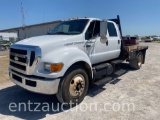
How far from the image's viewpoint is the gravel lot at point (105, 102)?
13.0ft

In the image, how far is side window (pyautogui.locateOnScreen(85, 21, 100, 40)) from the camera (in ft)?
16.8

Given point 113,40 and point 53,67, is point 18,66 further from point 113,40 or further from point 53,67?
point 113,40

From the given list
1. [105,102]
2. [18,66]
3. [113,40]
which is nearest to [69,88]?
[105,102]

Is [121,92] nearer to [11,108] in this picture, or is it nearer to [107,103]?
[107,103]

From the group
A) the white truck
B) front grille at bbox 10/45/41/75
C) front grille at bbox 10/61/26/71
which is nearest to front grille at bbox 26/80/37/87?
the white truck

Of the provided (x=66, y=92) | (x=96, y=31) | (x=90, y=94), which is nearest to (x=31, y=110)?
(x=66, y=92)

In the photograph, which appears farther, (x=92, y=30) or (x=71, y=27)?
(x=71, y=27)

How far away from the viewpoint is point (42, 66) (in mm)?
3914

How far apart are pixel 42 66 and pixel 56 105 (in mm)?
1287

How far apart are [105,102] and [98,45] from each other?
1835 millimetres

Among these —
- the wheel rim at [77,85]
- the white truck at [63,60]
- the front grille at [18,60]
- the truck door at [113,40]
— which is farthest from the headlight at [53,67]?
the truck door at [113,40]

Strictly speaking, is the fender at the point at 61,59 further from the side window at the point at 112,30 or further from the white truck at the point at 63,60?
the side window at the point at 112,30

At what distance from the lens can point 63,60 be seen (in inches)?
156

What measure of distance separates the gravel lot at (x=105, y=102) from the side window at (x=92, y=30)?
56.9 inches
